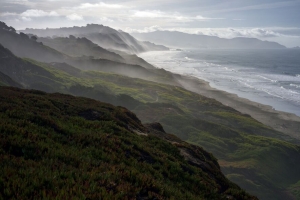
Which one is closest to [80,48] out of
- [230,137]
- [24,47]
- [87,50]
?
[87,50]

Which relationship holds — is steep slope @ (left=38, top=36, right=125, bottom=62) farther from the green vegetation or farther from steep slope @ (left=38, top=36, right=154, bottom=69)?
the green vegetation

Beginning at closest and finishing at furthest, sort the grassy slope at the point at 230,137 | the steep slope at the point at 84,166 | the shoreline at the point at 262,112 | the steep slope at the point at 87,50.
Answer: the steep slope at the point at 84,166, the grassy slope at the point at 230,137, the shoreline at the point at 262,112, the steep slope at the point at 87,50

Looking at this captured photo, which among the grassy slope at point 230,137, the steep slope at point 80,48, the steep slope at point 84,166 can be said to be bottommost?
the grassy slope at point 230,137

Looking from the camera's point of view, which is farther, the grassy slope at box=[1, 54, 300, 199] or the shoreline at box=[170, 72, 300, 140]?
the shoreline at box=[170, 72, 300, 140]

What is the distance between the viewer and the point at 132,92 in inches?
2840

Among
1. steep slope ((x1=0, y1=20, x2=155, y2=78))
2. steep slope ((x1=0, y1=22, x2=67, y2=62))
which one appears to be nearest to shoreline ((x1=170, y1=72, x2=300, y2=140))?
steep slope ((x1=0, y1=20, x2=155, y2=78))

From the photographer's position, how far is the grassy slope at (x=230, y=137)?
32688 mm

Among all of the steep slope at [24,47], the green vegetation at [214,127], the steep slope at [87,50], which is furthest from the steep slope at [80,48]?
the green vegetation at [214,127]

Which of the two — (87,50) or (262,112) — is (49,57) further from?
(262,112)

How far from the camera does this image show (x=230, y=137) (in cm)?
4447

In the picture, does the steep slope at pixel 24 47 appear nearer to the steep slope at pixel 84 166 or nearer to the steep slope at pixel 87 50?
the steep slope at pixel 87 50

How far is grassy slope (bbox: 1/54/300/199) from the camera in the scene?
107ft

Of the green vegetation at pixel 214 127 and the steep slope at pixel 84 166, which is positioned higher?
the steep slope at pixel 84 166

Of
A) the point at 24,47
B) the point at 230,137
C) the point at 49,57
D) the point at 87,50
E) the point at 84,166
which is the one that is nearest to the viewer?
the point at 84,166
